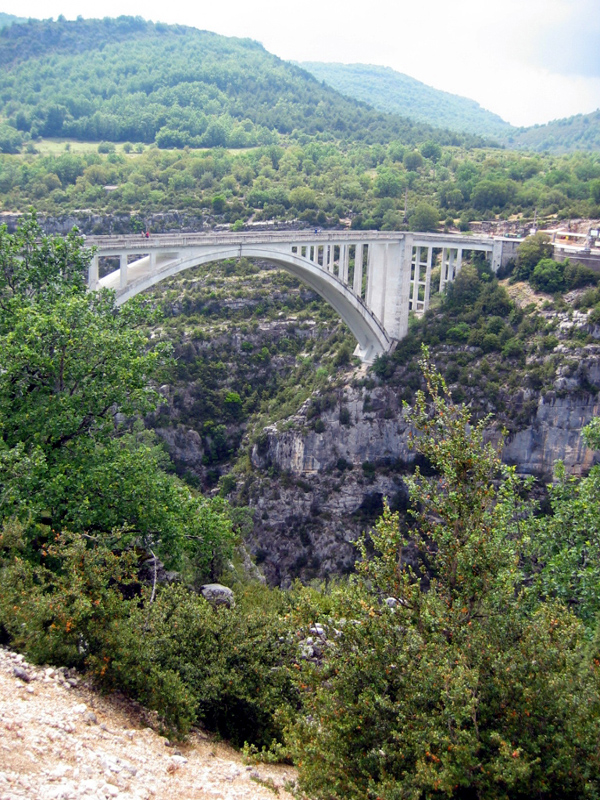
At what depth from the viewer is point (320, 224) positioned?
53.4 meters

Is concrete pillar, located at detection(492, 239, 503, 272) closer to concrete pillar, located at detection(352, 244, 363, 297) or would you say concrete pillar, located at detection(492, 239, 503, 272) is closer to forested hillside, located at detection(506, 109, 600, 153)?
concrete pillar, located at detection(352, 244, 363, 297)

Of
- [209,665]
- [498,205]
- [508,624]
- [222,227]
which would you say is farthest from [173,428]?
[508,624]

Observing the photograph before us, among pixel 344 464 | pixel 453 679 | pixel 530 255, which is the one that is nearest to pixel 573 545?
pixel 453 679

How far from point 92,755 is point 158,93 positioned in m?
90.2

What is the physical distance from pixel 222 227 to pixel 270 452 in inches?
692

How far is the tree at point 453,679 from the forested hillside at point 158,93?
74.3 meters

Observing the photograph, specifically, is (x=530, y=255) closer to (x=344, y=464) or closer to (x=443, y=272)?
(x=443, y=272)

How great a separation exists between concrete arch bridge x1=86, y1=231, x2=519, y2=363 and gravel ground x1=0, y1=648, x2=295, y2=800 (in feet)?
51.7

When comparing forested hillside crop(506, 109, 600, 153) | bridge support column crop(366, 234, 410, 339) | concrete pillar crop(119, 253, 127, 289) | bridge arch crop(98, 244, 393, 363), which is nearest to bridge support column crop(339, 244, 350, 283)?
bridge arch crop(98, 244, 393, 363)

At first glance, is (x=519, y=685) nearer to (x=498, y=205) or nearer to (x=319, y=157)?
(x=498, y=205)

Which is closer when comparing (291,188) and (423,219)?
(423,219)

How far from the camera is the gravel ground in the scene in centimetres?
730

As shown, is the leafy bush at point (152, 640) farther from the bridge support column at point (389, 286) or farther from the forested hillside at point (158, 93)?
the forested hillside at point (158, 93)

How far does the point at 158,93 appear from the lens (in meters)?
89.2
